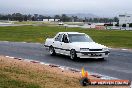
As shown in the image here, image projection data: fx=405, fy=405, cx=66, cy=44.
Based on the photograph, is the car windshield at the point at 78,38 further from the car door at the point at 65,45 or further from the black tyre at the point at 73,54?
the black tyre at the point at 73,54

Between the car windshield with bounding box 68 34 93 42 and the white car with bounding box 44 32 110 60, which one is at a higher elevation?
the car windshield with bounding box 68 34 93 42

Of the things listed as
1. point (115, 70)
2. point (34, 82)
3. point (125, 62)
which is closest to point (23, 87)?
point (34, 82)

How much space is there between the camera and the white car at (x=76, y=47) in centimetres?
1867

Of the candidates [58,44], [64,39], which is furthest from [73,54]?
[58,44]

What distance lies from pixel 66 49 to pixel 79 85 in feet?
27.5

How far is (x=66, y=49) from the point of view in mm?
19812

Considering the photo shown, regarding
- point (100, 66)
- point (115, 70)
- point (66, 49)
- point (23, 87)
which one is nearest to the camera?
point (23, 87)

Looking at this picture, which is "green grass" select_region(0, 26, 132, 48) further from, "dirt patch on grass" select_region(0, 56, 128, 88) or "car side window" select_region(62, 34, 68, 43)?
"dirt patch on grass" select_region(0, 56, 128, 88)

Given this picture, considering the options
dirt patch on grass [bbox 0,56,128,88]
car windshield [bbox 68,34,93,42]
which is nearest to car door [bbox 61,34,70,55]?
car windshield [bbox 68,34,93,42]

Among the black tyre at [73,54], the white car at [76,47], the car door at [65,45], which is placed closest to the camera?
the white car at [76,47]

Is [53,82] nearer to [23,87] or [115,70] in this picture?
[23,87]

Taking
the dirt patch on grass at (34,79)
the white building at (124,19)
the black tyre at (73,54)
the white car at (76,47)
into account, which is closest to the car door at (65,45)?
the white car at (76,47)

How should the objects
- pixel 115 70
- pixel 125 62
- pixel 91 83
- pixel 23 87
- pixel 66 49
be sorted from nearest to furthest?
pixel 23 87 → pixel 91 83 → pixel 115 70 → pixel 125 62 → pixel 66 49

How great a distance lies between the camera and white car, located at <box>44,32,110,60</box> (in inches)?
735
